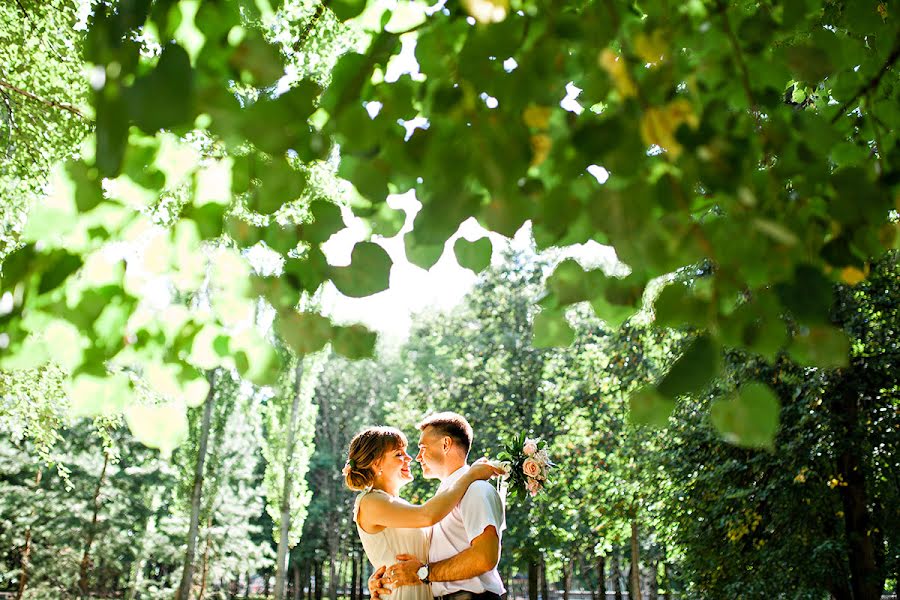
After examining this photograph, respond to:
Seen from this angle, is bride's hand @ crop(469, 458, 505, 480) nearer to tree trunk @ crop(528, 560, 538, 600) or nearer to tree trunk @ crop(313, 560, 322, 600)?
tree trunk @ crop(528, 560, 538, 600)

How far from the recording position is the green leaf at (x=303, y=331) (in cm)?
140

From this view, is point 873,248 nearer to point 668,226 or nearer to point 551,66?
point 668,226

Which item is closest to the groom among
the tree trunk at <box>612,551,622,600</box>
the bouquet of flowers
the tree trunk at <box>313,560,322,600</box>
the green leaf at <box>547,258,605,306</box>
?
the bouquet of flowers

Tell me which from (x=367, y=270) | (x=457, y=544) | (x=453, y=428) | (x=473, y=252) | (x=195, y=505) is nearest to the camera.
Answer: (x=367, y=270)

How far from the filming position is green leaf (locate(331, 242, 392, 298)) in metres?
1.39

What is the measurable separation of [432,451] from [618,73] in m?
3.08

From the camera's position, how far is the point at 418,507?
343 centimetres

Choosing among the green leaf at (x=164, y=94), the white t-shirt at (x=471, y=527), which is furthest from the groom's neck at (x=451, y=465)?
the green leaf at (x=164, y=94)

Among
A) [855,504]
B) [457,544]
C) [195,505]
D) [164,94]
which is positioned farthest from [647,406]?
[195,505]

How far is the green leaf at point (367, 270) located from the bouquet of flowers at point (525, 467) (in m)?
2.87

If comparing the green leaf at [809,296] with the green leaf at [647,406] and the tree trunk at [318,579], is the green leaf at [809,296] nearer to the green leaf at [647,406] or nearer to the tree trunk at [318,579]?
the green leaf at [647,406]

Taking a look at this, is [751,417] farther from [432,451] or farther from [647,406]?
[432,451]

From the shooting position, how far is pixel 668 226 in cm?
117

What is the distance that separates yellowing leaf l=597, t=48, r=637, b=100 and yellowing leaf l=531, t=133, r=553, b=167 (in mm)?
156
